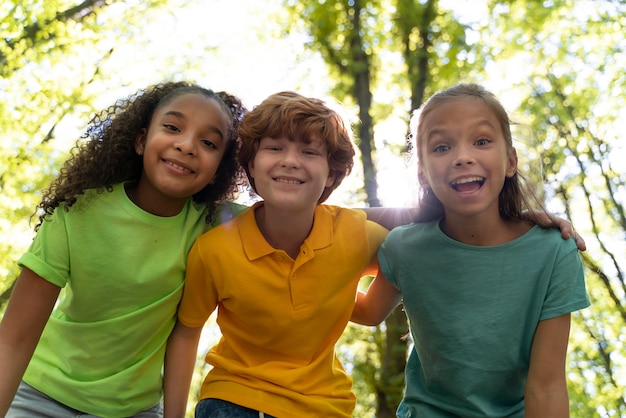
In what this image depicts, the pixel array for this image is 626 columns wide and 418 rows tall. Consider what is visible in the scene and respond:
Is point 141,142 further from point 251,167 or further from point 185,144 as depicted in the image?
point 251,167

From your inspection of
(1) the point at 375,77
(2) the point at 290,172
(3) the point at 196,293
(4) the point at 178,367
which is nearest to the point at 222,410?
(4) the point at 178,367

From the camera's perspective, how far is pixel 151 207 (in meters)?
2.23

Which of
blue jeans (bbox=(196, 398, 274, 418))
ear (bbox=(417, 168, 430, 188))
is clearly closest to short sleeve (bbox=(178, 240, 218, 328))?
blue jeans (bbox=(196, 398, 274, 418))

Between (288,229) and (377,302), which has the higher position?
(288,229)

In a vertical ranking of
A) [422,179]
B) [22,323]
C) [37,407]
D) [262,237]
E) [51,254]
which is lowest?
[37,407]

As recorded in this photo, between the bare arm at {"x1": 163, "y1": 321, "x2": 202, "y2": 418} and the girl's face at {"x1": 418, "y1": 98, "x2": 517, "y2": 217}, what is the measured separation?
1.11m

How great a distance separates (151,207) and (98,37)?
508 cm

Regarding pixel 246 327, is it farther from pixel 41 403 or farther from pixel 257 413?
pixel 41 403

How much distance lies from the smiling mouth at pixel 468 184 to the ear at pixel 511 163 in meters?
0.21

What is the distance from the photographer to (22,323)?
6.66ft

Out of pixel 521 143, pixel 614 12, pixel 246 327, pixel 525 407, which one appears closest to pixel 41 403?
pixel 246 327

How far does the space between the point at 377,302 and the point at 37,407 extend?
137 centimetres

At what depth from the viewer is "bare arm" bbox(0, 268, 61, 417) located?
6.59ft

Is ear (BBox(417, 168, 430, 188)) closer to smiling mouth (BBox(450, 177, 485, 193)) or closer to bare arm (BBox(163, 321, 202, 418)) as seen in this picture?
smiling mouth (BBox(450, 177, 485, 193))
